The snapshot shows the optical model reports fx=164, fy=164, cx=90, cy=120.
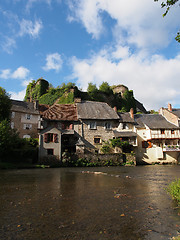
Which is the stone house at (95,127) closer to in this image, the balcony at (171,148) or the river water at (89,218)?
the balcony at (171,148)

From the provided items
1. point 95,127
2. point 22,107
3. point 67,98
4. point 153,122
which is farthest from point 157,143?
point 22,107

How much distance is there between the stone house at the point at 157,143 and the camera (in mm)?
30203

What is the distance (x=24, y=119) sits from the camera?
34.5m

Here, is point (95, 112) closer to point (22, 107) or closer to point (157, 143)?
point (157, 143)

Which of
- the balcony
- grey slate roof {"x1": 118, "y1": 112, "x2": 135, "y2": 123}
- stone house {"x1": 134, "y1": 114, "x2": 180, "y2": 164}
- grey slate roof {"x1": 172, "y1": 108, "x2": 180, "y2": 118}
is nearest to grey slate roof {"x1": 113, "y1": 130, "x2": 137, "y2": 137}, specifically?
stone house {"x1": 134, "y1": 114, "x2": 180, "y2": 164}

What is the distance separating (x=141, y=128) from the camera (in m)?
31.9

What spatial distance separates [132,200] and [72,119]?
25155 mm

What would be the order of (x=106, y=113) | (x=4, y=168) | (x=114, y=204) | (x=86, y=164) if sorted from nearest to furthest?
(x=114, y=204) → (x=4, y=168) → (x=86, y=164) → (x=106, y=113)

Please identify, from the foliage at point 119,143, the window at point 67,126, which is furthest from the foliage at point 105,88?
the foliage at point 119,143

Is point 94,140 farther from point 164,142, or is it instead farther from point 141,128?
point 164,142

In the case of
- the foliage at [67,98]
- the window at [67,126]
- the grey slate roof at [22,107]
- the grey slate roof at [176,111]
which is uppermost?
the foliage at [67,98]

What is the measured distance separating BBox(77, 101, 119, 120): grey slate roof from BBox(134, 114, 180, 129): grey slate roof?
4784mm

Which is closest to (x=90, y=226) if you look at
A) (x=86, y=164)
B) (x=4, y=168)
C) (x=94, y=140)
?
(x=4, y=168)

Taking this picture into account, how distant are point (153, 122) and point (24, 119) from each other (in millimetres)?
26523
